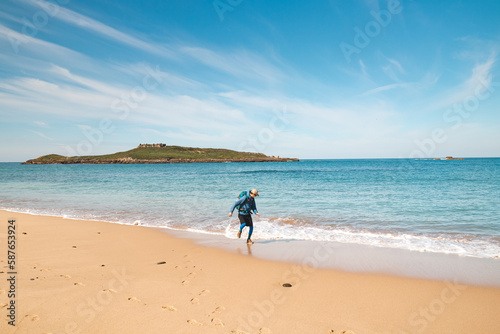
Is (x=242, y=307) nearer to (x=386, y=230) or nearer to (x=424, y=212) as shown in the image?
(x=386, y=230)

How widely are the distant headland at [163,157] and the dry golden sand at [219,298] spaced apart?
143 m

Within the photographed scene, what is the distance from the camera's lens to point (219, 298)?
552 cm

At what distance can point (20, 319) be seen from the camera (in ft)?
14.8

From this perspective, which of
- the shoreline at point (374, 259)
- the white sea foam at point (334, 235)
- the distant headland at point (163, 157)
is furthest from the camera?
the distant headland at point (163, 157)

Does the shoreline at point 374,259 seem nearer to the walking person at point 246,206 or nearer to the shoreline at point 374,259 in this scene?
the shoreline at point 374,259

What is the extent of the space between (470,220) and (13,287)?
61.2 ft

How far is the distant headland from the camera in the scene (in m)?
149

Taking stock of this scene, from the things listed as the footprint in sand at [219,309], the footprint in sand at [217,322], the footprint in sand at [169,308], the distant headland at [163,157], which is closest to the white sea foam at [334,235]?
the footprint in sand at [219,309]

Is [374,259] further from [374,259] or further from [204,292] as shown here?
[204,292]

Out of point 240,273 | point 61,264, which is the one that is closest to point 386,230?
point 240,273

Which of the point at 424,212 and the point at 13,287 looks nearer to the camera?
the point at 13,287

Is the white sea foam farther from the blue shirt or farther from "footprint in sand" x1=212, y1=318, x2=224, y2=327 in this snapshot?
"footprint in sand" x1=212, y1=318, x2=224, y2=327

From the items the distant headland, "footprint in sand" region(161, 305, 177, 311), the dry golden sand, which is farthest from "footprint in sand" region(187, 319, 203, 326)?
the distant headland

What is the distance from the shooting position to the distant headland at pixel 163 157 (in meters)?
149
